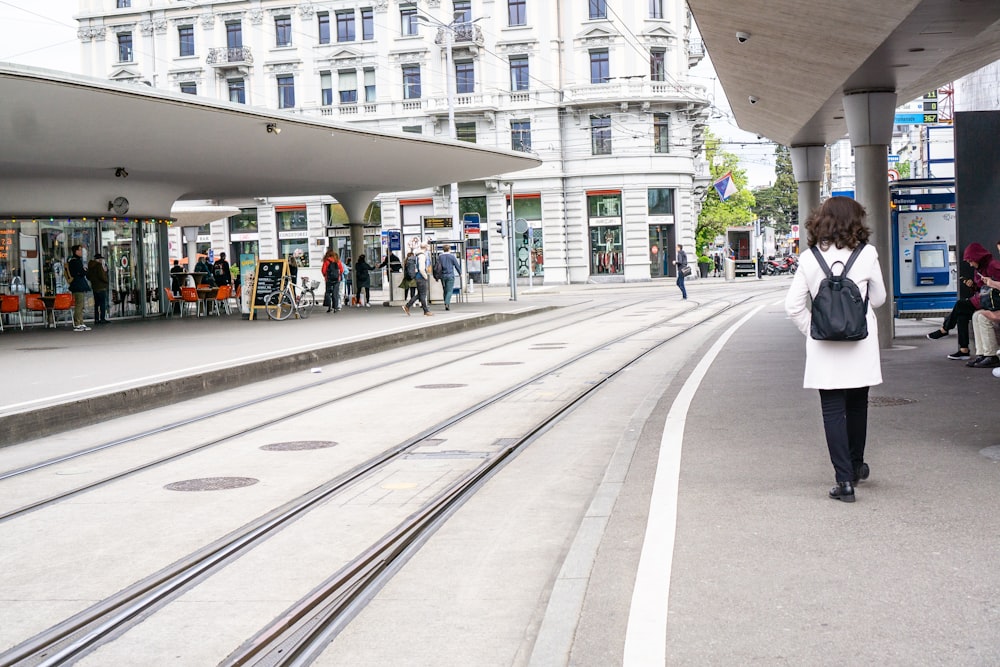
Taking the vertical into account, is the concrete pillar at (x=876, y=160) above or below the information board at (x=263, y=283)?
above

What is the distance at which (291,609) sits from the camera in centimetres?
522

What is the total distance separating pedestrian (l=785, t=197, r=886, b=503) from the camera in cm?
674

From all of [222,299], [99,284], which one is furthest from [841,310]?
[222,299]

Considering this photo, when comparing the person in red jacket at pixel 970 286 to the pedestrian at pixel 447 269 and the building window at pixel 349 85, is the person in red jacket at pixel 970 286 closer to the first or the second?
the pedestrian at pixel 447 269

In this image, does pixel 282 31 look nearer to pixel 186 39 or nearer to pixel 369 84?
pixel 186 39

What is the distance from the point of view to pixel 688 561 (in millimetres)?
5641

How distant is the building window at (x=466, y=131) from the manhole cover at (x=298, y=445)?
49906 mm

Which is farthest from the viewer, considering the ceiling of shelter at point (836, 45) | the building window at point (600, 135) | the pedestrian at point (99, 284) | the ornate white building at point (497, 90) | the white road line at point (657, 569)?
the building window at point (600, 135)

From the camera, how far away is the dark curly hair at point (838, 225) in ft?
22.3

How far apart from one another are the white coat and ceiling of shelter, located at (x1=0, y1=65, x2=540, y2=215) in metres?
13.7

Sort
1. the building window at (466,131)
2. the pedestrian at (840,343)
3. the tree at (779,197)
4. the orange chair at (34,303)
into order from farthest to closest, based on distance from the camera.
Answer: the tree at (779,197) → the building window at (466,131) → the orange chair at (34,303) → the pedestrian at (840,343)

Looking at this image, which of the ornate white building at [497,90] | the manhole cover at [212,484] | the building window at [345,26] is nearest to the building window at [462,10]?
the ornate white building at [497,90]

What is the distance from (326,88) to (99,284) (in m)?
35.7

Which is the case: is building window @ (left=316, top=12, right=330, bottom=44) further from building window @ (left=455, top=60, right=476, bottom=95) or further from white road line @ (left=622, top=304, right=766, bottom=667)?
white road line @ (left=622, top=304, right=766, bottom=667)
